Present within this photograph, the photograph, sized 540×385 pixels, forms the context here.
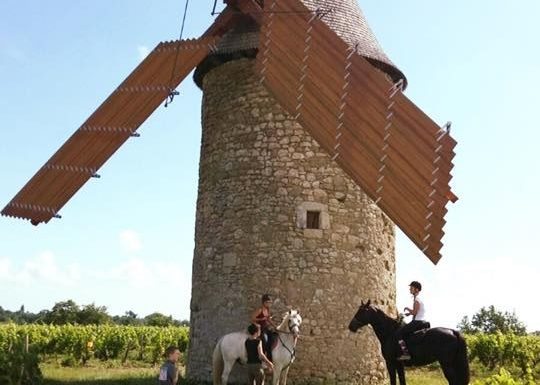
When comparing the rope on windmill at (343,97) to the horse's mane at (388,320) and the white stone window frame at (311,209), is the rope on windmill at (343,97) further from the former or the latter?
the horse's mane at (388,320)

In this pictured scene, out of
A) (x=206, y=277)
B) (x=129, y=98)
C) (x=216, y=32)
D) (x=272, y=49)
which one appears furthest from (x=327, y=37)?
(x=206, y=277)

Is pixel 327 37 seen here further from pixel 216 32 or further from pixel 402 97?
pixel 216 32

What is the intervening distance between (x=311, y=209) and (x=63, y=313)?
155 feet

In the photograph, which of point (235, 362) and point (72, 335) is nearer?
point (235, 362)

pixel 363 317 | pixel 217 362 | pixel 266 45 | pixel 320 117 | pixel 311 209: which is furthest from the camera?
pixel 311 209

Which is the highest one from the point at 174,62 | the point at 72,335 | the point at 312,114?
the point at 174,62

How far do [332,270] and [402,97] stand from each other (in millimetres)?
3001

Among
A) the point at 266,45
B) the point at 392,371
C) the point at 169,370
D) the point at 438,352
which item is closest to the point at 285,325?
the point at 392,371

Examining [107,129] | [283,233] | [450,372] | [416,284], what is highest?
[107,129]

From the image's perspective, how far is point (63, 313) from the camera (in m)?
52.1

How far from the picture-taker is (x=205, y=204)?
10.7 meters

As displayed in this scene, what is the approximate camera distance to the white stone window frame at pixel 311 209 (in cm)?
969

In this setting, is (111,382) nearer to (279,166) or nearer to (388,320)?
(279,166)

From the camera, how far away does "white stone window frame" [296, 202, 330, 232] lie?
31.8 feet
